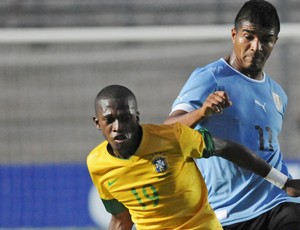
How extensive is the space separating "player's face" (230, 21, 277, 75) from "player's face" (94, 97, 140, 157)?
0.70 m

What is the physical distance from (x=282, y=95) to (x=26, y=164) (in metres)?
3.67

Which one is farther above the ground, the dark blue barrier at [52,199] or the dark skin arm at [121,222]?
the dark skin arm at [121,222]

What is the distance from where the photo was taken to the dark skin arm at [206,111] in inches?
147

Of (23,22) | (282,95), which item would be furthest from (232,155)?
(23,22)

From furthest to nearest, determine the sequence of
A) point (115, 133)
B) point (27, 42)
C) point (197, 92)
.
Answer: point (27, 42), point (197, 92), point (115, 133)

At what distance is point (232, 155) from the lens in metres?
3.91

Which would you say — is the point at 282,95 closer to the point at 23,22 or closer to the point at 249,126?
the point at 249,126

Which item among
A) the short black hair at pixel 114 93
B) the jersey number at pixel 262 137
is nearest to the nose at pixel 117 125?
the short black hair at pixel 114 93

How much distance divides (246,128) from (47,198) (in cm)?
362

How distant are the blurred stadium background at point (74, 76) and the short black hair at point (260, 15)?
10.4 feet

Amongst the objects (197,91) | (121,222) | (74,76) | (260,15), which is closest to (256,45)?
(260,15)

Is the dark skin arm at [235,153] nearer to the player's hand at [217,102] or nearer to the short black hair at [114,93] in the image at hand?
the player's hand at [217,102]

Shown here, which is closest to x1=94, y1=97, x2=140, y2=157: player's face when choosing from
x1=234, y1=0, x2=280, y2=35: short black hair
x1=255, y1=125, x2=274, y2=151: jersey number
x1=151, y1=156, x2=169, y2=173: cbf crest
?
x1=151, y1=156, x2=169, y2=173: cbf crest

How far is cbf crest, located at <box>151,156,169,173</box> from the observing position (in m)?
3.85
